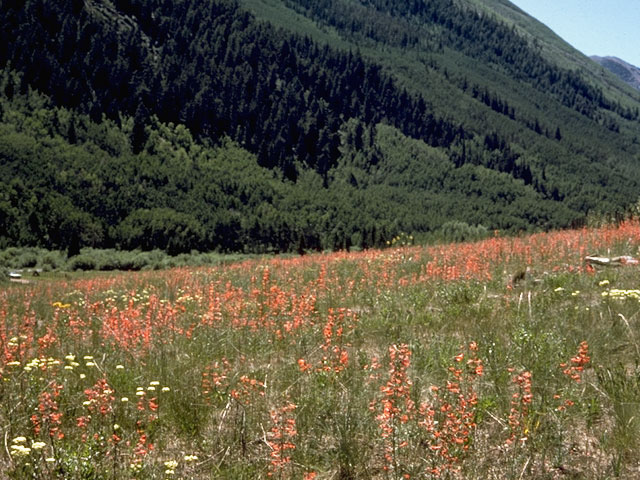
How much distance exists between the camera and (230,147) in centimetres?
14862

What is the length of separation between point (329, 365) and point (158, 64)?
155687 millimetres

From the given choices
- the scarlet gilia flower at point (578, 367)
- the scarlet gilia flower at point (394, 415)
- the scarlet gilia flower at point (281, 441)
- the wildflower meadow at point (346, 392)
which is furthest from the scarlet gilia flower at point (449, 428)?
the scarlet gilia flower at point (281, 441)

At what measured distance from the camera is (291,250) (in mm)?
102500

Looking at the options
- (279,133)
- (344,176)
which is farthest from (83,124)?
(344,176)

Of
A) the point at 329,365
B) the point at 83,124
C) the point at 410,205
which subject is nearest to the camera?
the point at 329,365

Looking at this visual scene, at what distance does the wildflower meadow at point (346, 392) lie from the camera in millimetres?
4387

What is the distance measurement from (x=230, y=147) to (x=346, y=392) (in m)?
147

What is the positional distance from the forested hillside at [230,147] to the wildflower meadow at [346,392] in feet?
262

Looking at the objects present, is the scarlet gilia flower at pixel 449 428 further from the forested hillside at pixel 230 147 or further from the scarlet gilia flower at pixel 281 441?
the forested hillside at pixel 230 147

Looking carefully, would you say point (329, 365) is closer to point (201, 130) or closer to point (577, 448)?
point (577, 448)

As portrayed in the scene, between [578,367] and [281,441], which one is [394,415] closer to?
[281,441]

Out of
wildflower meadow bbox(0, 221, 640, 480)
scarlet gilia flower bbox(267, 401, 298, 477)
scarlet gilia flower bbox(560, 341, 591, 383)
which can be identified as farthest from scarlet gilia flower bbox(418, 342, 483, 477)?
scarlet gilia flower bbox(267, 401, 298, 477)

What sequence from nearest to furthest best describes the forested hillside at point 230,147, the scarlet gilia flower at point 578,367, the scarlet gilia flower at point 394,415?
the scarlet gilia flower at point 394,415 < the scarlet gilia flower at point 578,367 < the forested hillside at point 230,147

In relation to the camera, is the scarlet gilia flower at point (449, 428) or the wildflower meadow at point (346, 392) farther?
the wildflower meadow at point (346, 392)
